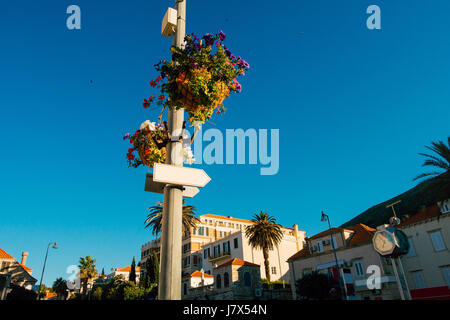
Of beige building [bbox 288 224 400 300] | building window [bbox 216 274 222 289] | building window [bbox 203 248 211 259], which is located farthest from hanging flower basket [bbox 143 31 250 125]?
building window [bbox 203 248 211 259]

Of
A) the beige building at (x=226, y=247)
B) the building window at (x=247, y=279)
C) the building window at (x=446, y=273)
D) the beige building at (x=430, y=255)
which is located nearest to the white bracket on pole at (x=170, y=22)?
the beige building at (x=430, y=255)

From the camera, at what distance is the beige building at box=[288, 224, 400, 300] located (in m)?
33.5

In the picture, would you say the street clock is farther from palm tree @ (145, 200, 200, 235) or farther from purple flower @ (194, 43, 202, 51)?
palm tree @ (145, 200, 200, 235)

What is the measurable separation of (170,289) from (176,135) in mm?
1471

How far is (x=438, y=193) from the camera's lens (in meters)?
26.0

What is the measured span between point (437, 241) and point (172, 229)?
38.8 m

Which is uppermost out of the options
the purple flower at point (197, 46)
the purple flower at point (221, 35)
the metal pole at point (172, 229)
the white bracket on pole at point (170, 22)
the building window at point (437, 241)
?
the building window at point (437, 241)

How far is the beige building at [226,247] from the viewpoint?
183 ft

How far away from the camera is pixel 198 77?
10.7ft

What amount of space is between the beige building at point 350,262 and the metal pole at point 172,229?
34629mm

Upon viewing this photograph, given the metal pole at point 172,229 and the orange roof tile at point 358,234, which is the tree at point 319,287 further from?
the metal pole at point 172,229
